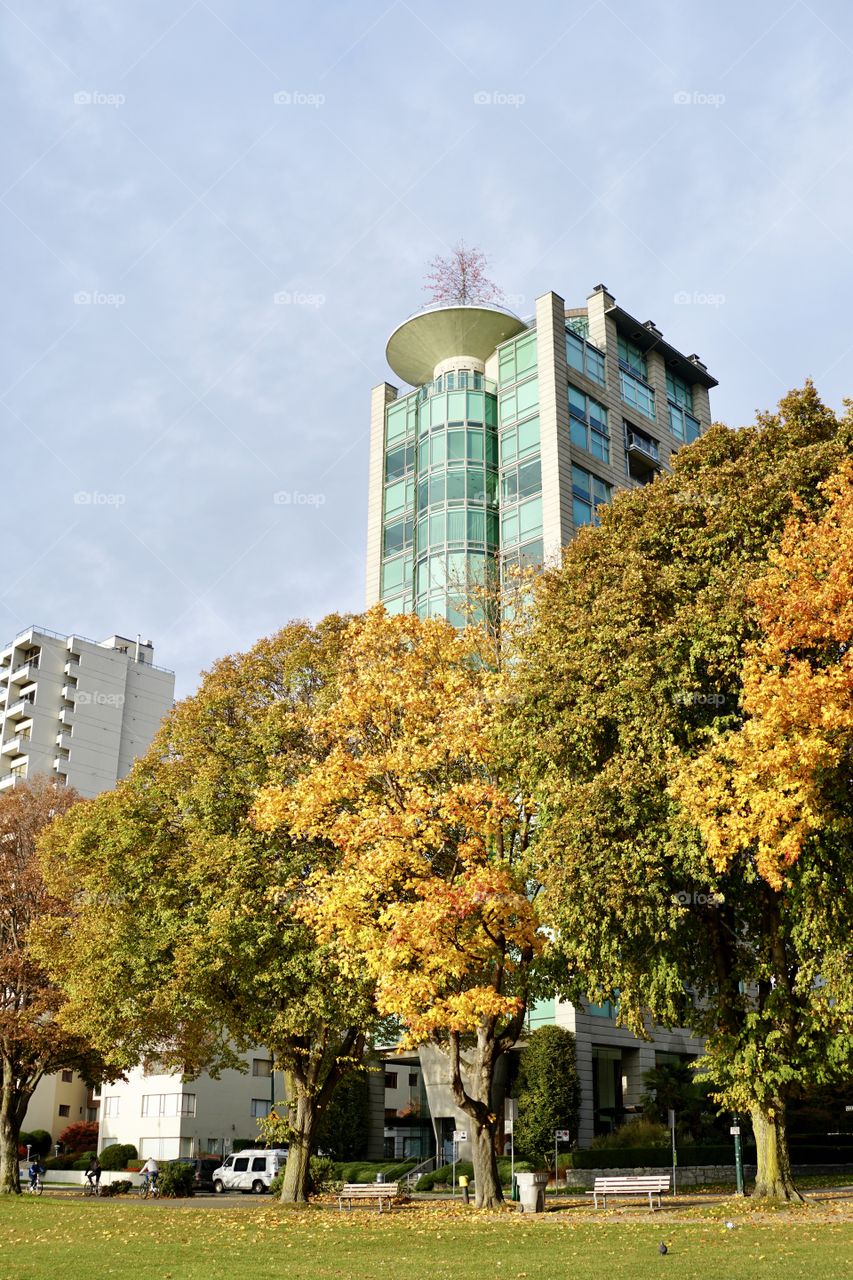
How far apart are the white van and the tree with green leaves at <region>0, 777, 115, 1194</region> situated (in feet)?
33.9

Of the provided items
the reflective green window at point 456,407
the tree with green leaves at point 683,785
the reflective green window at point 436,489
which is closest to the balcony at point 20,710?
the reflective green window at point 436,489

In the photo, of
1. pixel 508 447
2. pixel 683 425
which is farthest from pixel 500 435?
pixel 683 425

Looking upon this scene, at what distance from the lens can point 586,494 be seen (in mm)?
58062

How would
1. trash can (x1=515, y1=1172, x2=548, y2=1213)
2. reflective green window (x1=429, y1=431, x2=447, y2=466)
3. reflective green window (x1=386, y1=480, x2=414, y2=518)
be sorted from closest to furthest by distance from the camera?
trash can (x1=515, y1=1172, x2=548, y2=1213), reflective green window (x1=429, y1=431, x2=447, y2=466), reflective green window (x1=386, y1=480, x2=414, y2=518)

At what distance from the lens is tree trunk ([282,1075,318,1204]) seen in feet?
102

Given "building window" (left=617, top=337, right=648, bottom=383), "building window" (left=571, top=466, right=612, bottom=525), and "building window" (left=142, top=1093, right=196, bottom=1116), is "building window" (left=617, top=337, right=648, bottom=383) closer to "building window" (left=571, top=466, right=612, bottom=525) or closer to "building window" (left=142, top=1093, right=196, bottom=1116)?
"building window" (left=571, top=466, right=612, bottom=525)

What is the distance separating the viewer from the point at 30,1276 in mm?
14617

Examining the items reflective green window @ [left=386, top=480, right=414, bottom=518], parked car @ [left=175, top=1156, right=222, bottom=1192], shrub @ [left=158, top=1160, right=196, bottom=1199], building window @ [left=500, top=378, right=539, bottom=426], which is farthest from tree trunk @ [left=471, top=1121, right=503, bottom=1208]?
building window @ [left=500, top=378, right=539, bottom=426]

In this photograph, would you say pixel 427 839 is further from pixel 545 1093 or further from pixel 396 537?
pixel 396 537

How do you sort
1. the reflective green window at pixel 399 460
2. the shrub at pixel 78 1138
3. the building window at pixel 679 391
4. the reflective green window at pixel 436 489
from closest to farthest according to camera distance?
the reflective green window at pixel 436 489, the reflective green window at pixel 399 460, the shrub at pixel 78 1138, the building window at pixel 679 391

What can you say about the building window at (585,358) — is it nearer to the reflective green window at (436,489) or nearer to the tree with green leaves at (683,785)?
the reflective green window at (436,489)

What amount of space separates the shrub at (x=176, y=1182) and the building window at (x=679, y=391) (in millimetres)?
50678

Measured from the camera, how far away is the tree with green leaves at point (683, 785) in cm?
2238

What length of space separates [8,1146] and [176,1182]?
6.40 meters
